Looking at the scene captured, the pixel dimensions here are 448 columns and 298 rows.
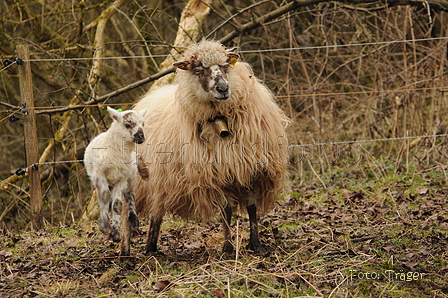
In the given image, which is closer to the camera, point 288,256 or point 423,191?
point 288,256

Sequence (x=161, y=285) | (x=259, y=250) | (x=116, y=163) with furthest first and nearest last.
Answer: (x=259, y=250)
(x=161, y=285)
(x=116, y=163)

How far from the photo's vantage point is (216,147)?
16.7 feet

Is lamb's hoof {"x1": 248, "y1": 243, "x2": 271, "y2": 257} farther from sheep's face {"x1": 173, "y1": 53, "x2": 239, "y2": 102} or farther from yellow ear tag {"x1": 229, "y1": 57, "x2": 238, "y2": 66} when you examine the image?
yellow ear tag {"x1": 229, "y1": 57, "x2": 238, "y2": 66}

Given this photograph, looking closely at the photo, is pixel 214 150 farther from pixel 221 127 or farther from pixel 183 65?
pixel 183 65

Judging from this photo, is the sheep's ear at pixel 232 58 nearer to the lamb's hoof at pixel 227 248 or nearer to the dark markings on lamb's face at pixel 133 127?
the dark markings on lamb's face at pixel 133 127

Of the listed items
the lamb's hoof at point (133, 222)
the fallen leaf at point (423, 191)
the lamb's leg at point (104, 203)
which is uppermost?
the lamb's leg at point (104, 203)

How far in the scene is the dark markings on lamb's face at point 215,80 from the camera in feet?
15.3

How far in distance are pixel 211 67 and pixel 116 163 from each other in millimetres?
1313

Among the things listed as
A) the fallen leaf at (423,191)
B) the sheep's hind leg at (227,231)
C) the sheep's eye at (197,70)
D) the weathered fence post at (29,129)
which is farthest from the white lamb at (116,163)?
the fallen leaf at (423,191)

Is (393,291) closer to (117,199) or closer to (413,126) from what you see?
(117,199)

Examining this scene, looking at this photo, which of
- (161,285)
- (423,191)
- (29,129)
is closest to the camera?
(161,285)

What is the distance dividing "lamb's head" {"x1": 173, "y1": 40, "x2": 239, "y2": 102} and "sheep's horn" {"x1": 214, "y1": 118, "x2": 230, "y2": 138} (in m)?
0.29

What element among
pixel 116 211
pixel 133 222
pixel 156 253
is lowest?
pixel 156 253

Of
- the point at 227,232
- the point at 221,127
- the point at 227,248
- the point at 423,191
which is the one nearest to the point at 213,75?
the point at 221,127
